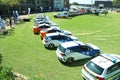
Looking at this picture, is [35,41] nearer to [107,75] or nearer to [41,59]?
[41,59]

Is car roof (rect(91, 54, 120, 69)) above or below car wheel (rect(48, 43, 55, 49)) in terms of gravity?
above

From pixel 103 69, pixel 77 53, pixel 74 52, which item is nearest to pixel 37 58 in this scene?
pixel 74 52

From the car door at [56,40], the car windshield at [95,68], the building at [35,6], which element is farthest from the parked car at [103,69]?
the building at [35,6]

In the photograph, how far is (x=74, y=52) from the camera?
19.9 m

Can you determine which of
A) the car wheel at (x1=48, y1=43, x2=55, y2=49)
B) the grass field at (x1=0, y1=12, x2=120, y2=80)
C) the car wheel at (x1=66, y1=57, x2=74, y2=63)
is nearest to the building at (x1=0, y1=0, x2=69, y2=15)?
the grass field at (x1=0, y1=12, x2=120, y2=80)

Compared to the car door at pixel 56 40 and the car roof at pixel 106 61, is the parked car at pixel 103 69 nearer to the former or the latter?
the car roof at pixel 106 61

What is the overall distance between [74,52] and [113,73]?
19.0 ft

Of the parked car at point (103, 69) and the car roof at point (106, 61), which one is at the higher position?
the car roof at point (106, 61)

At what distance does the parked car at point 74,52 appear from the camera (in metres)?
19.5

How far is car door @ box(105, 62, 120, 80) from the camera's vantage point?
14.3m

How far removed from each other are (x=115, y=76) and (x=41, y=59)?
7737mm

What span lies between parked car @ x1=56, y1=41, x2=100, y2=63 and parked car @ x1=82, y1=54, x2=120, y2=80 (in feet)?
14.4

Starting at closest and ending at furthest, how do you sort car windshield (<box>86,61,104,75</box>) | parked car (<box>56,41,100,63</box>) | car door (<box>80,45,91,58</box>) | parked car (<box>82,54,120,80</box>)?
parked car (<box>82,54,120,80</box>), car windshield (<box>86,61,104,75</box>), parked car (<box>56,41,100,63</box>), car door (<box>80,45,91,58</box>)

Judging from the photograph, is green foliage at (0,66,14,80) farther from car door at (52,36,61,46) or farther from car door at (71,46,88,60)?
car door at (52,36,61,46)
